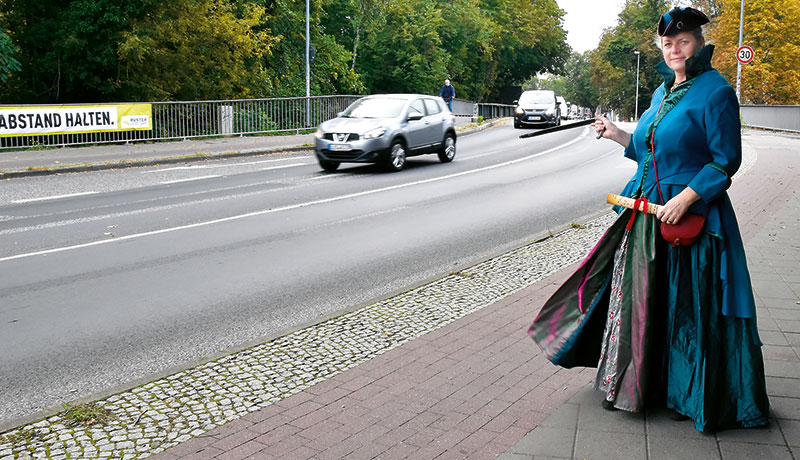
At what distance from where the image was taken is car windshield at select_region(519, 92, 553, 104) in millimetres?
38406

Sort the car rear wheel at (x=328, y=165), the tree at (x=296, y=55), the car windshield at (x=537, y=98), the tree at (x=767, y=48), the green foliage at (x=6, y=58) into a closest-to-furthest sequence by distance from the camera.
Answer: the car rear wheel at (x=328, y=165) → the green foliage at (x=6, y=58) → the car windshield at (x=537, y=98) → the tree at (x=296, y=55) → the tree at (x=767, y=48)

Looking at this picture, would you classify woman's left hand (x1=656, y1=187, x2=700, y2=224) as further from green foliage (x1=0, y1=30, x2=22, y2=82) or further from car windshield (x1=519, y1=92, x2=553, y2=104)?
car windshield (x1=519, y1=92, x2=553, y2=104)

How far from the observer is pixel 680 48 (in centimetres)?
400

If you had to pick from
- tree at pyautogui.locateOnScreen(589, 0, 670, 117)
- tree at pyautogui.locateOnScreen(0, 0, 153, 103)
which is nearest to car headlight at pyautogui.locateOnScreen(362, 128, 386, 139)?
tree at pyautogui.locateOnScreen(0, 0, 153, 103)

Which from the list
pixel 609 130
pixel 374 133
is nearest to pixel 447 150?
pixel 374 133

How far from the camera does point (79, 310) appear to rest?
6938 mm

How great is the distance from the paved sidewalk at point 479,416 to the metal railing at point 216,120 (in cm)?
1889

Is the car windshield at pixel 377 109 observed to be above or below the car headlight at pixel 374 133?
above

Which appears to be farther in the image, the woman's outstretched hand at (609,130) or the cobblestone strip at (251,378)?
the woman's outstretched hand at (609,130)

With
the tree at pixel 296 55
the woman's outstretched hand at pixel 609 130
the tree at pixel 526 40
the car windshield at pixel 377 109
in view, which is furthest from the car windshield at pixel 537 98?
the woman's outstretched hand at pixel 609 130

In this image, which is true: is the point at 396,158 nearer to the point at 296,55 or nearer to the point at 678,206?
the point at 678,206

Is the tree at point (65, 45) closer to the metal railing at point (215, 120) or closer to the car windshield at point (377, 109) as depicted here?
the metal railing at point (215, 120)

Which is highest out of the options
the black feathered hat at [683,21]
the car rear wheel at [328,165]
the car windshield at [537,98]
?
the car windshield at [537,98]

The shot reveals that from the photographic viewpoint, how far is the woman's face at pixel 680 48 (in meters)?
3.98
